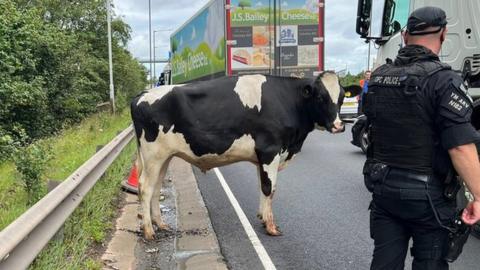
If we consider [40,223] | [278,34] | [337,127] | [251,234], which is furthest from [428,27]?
[278,34]

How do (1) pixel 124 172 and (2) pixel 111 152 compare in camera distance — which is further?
(1) pixel 124 172

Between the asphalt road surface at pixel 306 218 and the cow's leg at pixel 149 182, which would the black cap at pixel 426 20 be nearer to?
the asphalt road surface at pixel 306 218

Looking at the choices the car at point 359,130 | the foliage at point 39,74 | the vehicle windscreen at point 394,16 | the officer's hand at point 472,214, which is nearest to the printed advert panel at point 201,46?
the foliage at point 39,74

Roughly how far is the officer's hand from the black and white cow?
3.34m

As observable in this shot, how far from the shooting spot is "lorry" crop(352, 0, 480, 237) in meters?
6.35

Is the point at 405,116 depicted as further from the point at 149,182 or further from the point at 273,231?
the point at 149,182

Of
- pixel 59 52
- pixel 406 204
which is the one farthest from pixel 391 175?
pixel 59 52

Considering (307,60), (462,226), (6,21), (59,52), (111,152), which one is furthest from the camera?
(59,52)

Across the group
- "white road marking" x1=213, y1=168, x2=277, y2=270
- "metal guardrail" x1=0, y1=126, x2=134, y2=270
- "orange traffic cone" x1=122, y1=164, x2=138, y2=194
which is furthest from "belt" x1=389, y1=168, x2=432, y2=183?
"orange traffic cone" x1=122, y1=164, x2=138, y2=194

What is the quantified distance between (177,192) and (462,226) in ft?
20.1

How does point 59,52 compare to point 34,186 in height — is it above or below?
above

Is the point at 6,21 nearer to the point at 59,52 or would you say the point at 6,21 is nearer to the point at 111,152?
the point at 59,52

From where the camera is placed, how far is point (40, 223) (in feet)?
12.1

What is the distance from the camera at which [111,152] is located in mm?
7500
